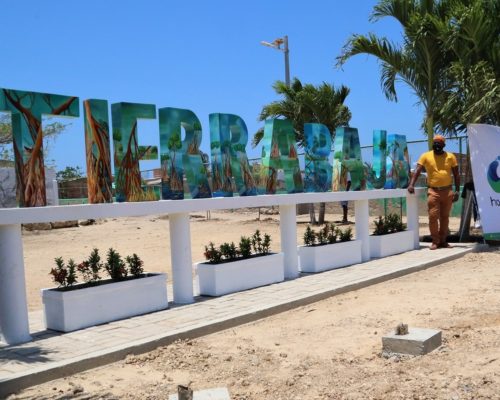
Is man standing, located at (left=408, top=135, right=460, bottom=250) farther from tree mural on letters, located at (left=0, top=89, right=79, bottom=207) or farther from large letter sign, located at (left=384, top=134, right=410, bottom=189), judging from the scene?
tree mural on letters, located at (left=0, top=89, right=79, bottom=207)

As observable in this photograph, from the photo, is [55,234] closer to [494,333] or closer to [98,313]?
[98,313]

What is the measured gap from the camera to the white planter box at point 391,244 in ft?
38.6

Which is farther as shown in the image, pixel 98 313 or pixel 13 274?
pixel 98 313

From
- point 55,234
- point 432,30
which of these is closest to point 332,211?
point 55,234

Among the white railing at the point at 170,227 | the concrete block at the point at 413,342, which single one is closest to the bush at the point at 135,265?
the white railing at the point at 170,227

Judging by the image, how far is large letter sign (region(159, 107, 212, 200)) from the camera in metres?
7.83

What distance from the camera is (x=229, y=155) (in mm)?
8805

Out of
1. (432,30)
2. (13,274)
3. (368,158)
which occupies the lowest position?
(13,274)

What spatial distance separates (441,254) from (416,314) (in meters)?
5.10

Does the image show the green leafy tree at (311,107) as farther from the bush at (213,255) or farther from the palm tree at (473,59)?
the bush at (213,255)

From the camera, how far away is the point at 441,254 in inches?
461

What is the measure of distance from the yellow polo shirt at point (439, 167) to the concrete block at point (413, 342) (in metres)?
7.04

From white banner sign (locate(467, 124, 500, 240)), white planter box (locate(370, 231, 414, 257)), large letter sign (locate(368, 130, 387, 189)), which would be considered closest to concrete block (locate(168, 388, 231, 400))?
white planter box (locate(370, 231, 414, 257))

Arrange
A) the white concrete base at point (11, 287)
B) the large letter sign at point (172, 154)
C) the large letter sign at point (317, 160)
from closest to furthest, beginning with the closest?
the white concrete base at point (11, 287), the large letter sign at point (172, 154), the large letter sign at point (317, 160)
